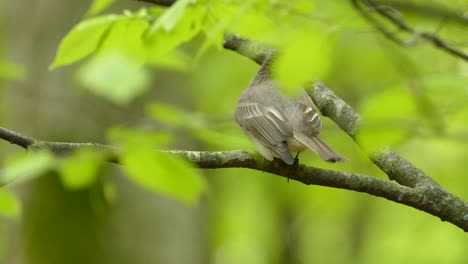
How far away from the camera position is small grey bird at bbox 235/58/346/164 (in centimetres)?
397

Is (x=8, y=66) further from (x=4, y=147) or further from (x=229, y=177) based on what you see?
(x=229, y=177)

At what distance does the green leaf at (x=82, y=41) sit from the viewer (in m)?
3.37

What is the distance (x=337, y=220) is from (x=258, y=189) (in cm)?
405

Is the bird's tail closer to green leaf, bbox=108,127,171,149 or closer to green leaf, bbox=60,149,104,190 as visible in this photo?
green leaf, bbox=108,127,171,149

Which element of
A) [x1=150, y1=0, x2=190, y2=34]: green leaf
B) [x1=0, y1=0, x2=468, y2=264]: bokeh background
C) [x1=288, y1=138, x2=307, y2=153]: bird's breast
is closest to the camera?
[x1=150, y1=0, x2=190, y2=34]: green leaf

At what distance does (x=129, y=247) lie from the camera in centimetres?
842

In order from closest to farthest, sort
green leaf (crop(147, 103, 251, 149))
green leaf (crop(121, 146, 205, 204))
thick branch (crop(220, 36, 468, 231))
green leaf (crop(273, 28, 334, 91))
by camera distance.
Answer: green leaf (crop(273, 28, 334, 91)) < green leaf (crop(121, 146, 205, 204)) < green leaf (crop(147, 103, 251, 149)) < thick branch (crop(220, 36, 468, 231))

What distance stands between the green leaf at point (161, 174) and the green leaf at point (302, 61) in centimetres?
40

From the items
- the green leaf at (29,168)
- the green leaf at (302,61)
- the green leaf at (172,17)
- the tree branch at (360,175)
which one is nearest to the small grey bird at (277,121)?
the tree branch at (360,175)

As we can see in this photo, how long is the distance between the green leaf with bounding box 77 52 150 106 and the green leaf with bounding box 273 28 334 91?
1027mm

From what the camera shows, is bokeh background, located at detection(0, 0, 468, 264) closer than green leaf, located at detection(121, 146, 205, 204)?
No

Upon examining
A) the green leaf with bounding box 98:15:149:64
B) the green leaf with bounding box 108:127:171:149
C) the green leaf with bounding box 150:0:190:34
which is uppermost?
the green leaf with bounding box 150:0:190:34

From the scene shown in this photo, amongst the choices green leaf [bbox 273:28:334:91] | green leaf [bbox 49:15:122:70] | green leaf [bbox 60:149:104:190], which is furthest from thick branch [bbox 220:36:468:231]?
green leaf [bbox 60:149:104:190]

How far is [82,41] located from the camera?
3393 millimetres
